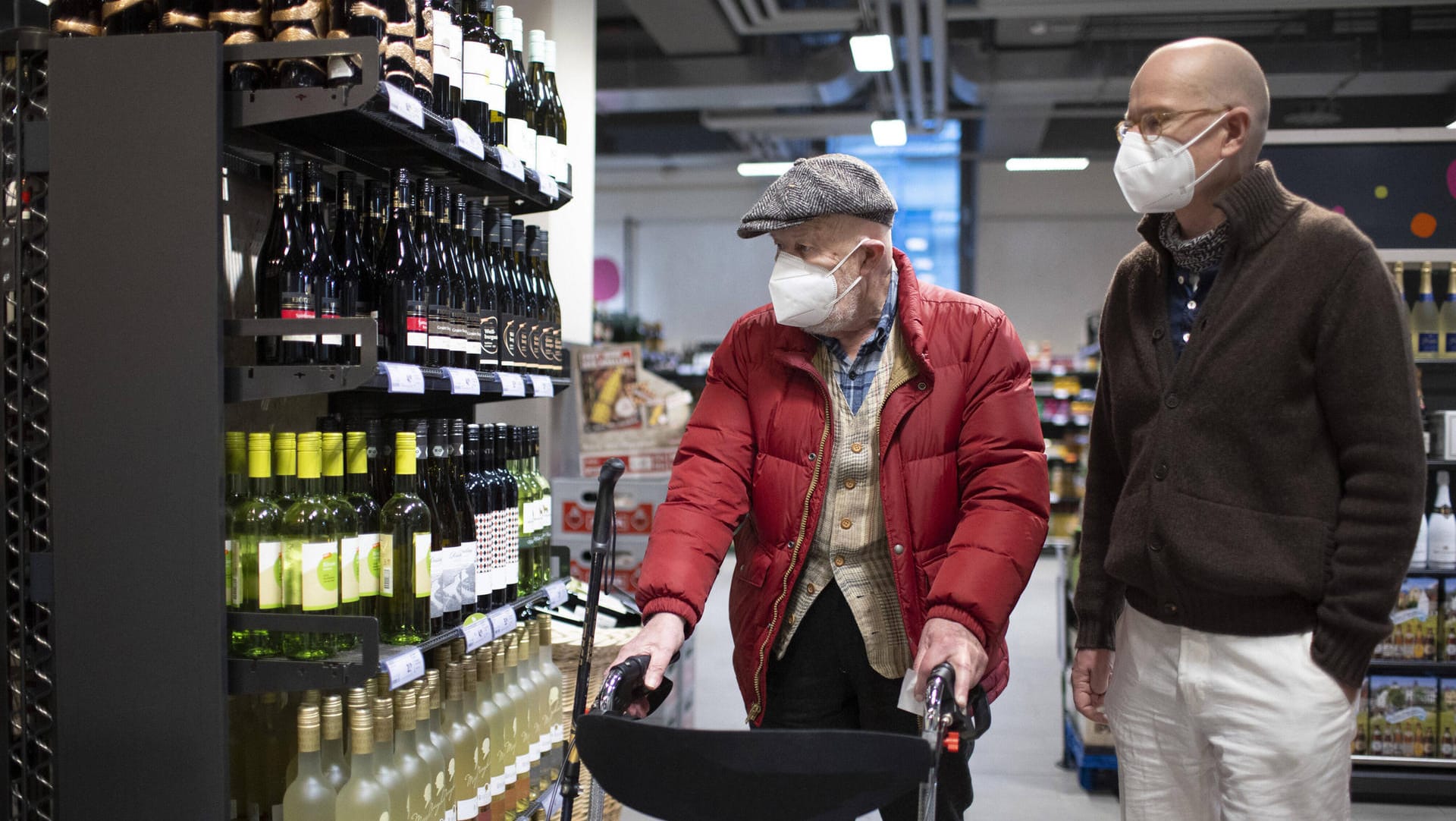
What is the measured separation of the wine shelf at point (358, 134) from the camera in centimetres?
207

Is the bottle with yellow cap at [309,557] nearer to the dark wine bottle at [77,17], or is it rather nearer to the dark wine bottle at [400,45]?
the dark wine bottle at [400,45]

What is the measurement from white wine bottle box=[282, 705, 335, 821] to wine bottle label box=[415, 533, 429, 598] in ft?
1.12

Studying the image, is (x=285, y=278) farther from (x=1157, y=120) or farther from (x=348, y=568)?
(x=1157, y=120)

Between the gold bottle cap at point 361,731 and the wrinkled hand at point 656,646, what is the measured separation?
74 centimetres

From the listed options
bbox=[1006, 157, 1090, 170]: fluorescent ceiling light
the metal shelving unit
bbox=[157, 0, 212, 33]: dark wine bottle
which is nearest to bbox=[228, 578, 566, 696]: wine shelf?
the metal shelving unit

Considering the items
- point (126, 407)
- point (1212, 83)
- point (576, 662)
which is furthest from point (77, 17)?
point (576, 662)

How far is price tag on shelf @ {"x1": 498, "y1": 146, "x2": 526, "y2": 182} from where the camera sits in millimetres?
2797

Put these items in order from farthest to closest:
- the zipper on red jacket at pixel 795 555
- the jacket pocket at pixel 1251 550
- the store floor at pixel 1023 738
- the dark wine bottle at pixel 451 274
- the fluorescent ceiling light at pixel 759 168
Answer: the fluorescent ceiling light at pixel 759 168 → the store floor at pixel 1023 738 → the dark wine bottle at pixel 451 274 → the zipper on red jacket at pixel 795 555 → the jacket pocket at pixel 1251 550

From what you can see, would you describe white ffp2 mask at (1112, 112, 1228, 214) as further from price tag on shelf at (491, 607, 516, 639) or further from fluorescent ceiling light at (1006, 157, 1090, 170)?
fluorescent ceiling light at (1006, 157, 1090, 170)

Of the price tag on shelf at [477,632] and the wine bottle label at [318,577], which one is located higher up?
the wine bottle label at [318,577]

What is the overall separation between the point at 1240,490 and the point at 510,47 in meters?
2.31

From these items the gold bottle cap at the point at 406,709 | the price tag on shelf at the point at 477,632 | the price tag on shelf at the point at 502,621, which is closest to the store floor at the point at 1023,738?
the price tag on shelf at the point at 502,621

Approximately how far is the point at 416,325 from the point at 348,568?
554 millimetres

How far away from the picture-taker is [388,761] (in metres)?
2.42
